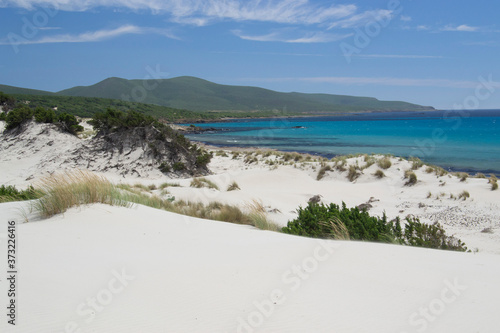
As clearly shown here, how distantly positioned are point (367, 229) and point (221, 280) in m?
3.53

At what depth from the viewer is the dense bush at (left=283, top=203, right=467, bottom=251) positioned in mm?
5781

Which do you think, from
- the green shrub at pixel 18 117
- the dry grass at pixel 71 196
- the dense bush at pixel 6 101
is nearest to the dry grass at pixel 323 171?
the dry grass at pixel 71 196

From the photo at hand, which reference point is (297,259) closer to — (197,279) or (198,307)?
(197,279)

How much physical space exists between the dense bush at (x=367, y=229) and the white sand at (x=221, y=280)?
2.89 feet

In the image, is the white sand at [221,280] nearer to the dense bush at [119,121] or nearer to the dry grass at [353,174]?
the dry grass at [353,174]

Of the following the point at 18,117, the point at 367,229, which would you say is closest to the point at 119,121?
the point at 18,117

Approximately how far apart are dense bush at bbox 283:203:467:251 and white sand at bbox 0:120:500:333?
0.88 meters

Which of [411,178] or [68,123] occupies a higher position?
[68,123]

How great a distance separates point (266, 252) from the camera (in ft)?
14.7

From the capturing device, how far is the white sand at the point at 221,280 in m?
2.75

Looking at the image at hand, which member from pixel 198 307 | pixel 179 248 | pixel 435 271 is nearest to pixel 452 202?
pixel 435 271

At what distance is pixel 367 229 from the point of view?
6.04 m

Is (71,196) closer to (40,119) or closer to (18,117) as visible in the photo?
(40,119)

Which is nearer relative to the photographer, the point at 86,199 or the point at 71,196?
the point at 71,196
